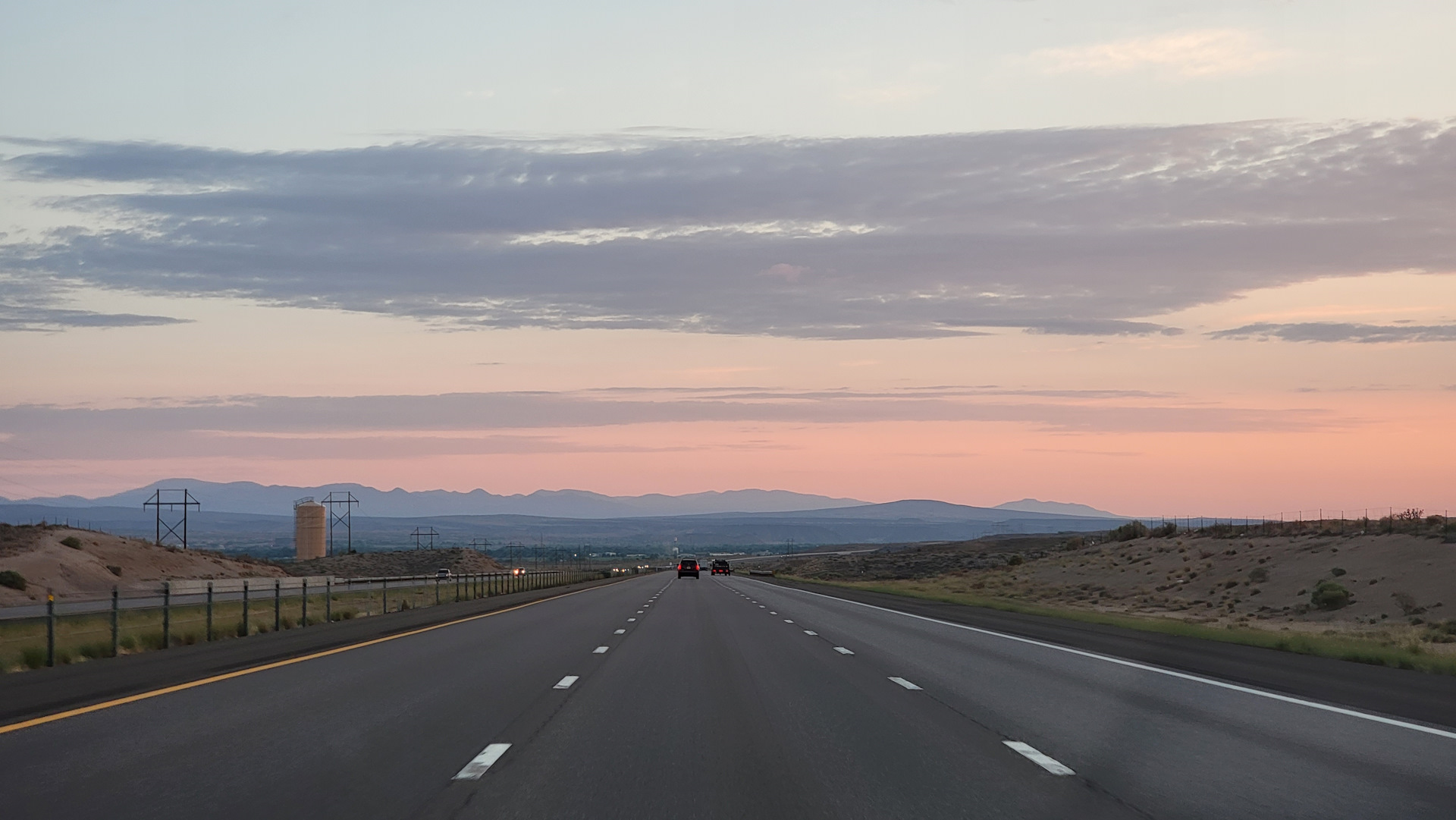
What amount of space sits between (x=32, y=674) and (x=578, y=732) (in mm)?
10886

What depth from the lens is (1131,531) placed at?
98125mm

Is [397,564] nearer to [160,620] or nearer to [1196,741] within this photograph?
[160,620]

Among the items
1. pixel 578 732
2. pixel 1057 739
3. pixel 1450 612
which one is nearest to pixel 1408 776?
pixel 1057 739

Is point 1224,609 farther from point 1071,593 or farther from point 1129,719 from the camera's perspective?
point 1129,719

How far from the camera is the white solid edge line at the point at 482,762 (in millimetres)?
9453

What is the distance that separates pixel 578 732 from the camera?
38.8 feet

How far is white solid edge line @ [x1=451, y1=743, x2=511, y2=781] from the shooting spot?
945cm

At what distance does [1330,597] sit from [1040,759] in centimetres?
4702

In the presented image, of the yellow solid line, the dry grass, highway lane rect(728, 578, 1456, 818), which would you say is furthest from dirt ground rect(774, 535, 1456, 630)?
the yellow solid line

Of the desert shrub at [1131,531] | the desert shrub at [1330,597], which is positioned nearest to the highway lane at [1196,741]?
the desert shrub at [1330,597]

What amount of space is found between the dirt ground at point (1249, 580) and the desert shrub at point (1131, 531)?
5.46ft

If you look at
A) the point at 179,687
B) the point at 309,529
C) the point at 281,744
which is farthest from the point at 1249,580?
the point at 309,529

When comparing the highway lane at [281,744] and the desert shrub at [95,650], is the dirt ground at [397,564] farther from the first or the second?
the highway lane at [281,744]

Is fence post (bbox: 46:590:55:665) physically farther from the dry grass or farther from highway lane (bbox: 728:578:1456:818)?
the dry grass
